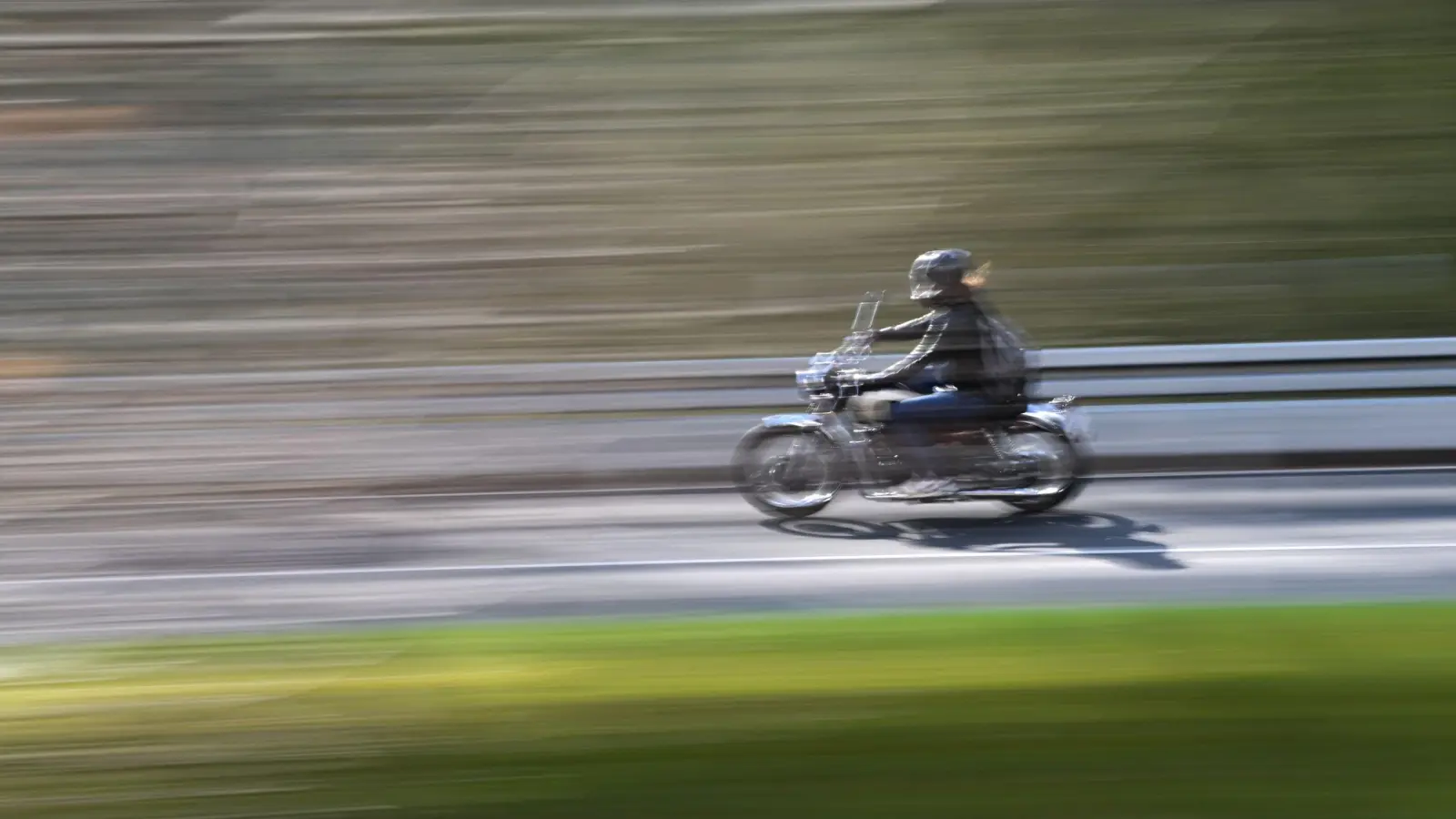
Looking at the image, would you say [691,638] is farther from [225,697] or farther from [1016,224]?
[1016,224]

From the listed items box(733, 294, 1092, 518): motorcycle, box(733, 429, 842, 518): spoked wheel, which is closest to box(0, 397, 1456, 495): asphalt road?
box(733, 429, 842, 518): spoked wheel

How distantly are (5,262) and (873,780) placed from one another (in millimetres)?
3174

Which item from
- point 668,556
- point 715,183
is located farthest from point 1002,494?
point 715,183

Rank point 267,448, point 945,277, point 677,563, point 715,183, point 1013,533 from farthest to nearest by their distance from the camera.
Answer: point 945,277
point 1013,533
point 715,183
point 677,563
point 267,448

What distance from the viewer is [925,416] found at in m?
6.41

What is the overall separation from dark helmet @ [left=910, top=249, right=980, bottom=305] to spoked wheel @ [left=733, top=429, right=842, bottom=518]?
0.84 metres

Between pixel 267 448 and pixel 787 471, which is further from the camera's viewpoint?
pixel 787 471

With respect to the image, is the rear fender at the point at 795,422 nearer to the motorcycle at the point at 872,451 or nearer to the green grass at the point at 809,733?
the motorcycle at the point at 872,451

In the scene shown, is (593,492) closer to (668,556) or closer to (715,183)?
(668,556)

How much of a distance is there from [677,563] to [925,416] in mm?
1728

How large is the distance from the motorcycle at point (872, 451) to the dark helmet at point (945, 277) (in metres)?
0.36

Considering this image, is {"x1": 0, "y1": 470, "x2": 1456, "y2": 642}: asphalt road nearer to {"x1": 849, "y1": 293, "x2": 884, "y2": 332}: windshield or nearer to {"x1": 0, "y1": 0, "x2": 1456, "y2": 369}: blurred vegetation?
{"x1": 0, "y1": 0, "x2": 1456, "y2": 369}: blurred vegetation

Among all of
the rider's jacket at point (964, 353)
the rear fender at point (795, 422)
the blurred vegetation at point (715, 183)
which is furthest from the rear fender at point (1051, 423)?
the blurred vegetation at point (715, 183)

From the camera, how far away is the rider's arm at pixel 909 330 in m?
6.27
